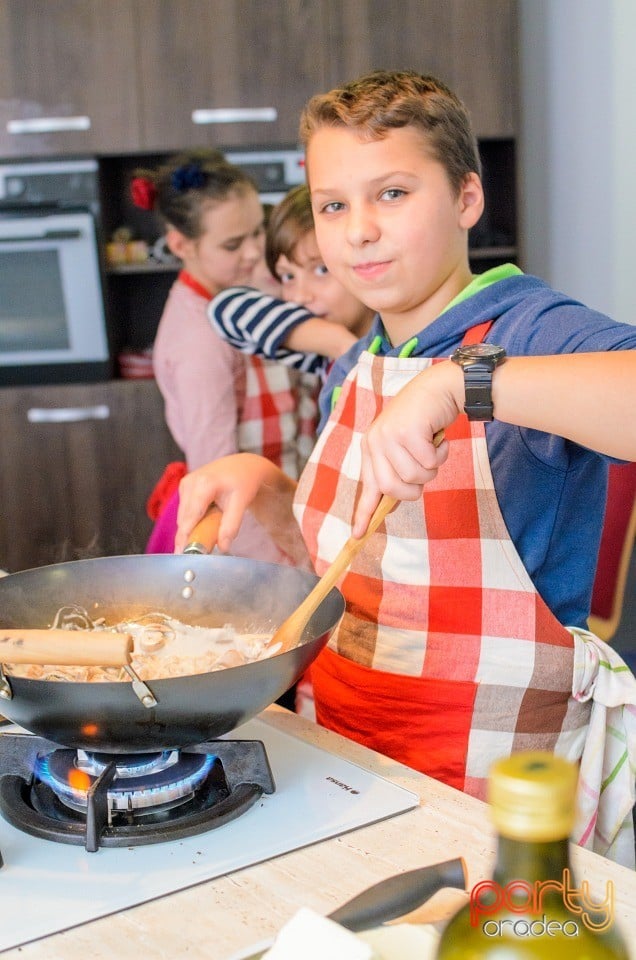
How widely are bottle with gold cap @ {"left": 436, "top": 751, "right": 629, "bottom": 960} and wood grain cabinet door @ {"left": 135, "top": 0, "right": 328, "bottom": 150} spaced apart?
3537 mm

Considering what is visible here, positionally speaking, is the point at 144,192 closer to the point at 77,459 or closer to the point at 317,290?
the point at 317,290

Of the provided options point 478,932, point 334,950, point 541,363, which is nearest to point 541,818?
point 478,932

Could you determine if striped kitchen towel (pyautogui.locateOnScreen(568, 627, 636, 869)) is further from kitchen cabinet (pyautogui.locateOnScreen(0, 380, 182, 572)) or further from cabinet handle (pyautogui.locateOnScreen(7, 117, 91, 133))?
cabinet handle (pyautogui.locateOnScreen(7, 117, 91, 133))

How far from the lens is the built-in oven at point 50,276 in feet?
12.3

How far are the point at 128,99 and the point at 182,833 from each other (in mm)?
3311

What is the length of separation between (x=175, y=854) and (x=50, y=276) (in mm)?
3262

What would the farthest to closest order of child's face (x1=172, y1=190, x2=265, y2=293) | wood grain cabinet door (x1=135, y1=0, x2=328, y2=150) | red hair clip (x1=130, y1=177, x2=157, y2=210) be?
wood grain cabinet door (x1=135, y1=0, x2=328, y2=150) → red hair clip (x1=130, y1=177, x2=157, y2=210) → child's face (x1=172, y1=190, x2=265, y2=293)

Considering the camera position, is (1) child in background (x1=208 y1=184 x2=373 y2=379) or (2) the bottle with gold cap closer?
(2) the bottle with gold cap

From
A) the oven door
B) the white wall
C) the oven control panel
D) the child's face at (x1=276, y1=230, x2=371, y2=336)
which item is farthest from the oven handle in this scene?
the child's face at (x1=276, y1=230, x2=371, y2=336)

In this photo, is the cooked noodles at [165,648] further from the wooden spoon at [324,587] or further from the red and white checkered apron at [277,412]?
the red and white checkered apron at [277,412]

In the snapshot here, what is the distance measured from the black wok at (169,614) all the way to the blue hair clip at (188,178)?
6.09ft

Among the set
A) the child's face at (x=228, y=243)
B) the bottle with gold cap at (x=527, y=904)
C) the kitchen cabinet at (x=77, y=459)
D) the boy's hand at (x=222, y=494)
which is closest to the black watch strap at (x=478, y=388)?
the boy's hand at (x=222, y=494)

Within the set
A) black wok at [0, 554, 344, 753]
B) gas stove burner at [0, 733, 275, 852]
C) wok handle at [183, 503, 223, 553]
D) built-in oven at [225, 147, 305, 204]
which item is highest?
built-in oven at [225, 147, 305, 204]

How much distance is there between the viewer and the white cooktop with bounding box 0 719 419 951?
0.76 meters
